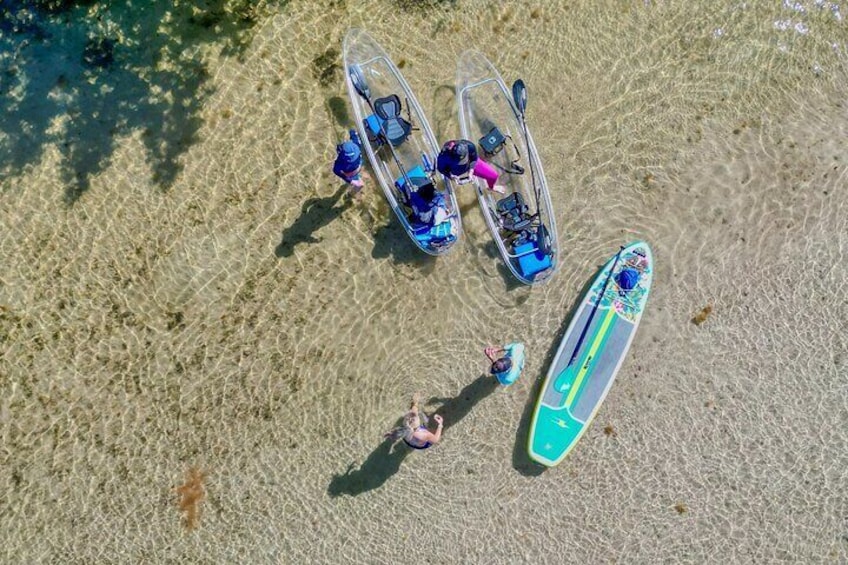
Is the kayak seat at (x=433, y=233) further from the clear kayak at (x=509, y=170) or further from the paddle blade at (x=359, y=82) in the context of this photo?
the paddle blade at (x=359, y=82)

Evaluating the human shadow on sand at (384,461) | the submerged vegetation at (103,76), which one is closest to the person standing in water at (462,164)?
the human shadow on sand at (384,461)

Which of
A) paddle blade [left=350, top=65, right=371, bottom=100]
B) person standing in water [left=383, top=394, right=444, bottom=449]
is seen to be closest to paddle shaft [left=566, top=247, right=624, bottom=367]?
person standing in water [left=383, top=394, right=444, bottom=449]

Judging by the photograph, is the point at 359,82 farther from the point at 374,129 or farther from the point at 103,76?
the point at 103,76

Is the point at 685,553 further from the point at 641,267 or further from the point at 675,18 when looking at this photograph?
the point at 675,18

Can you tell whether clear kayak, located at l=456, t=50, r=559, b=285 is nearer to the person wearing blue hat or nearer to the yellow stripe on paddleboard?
the yellow stripe on paddleboard

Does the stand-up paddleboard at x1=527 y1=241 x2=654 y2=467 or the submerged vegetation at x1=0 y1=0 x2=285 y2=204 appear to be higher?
the submerged vegetation at x1=0 y1=0 x2=285 y2=204

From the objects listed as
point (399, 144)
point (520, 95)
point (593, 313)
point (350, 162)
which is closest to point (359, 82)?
point (399, 144)
